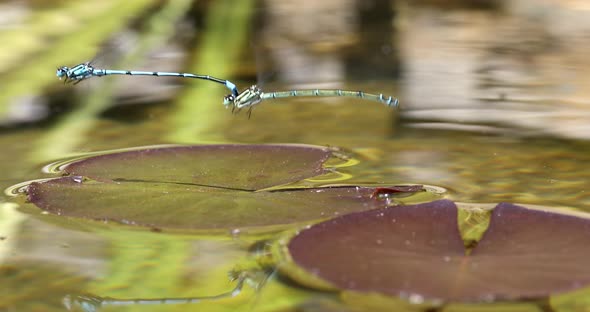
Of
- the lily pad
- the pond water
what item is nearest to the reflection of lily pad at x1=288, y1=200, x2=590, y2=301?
the pond water

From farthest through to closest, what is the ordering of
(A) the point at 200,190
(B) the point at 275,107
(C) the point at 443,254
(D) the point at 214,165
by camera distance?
1. (B) the point at 275,107
2. (D) the point at 214,165
3. (A) the point at 200,190
4. (C) the point at 443,254

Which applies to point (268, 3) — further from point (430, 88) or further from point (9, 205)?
point (9, 205)

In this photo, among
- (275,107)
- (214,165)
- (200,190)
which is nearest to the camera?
(200,190)

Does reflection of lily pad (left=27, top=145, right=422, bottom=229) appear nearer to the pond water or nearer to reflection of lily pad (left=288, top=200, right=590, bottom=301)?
the pond water

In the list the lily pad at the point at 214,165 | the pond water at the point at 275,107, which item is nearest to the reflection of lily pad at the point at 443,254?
the pond water at the point at 275,107

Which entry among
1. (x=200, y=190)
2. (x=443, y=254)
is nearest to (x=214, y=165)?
(x=200, y=190)

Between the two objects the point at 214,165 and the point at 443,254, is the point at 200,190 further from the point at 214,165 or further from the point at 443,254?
the point at 443,254
